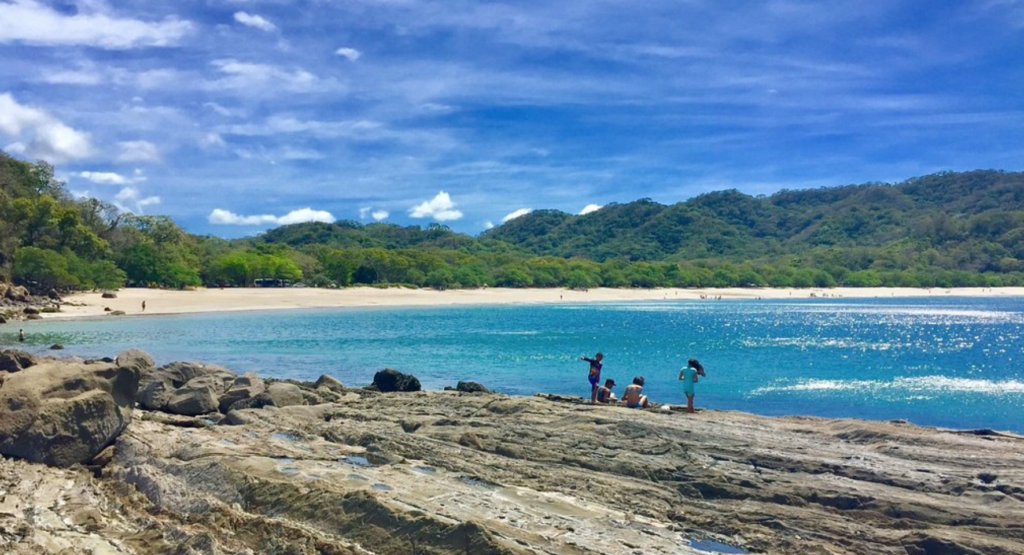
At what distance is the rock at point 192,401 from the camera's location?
53.2ft

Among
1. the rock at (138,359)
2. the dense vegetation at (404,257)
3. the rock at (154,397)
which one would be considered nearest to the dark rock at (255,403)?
the rock at (154,397)

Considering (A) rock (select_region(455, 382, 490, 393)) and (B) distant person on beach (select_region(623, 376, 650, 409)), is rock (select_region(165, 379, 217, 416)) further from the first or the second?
(B) distant person on beach (select_region(623, 376, 650, 409))

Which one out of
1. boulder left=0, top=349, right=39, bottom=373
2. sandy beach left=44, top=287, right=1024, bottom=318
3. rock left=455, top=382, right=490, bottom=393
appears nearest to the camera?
boulder left=0, top=349, right=39, bottom=373

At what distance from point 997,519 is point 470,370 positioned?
73.4 ft

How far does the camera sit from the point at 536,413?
1467 centimetres

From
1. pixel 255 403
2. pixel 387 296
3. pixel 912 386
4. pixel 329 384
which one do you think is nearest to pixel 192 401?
pixel 255 403

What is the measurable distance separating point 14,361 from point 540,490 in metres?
12.3

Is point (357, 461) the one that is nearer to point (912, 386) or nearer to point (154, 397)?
point (154, 397)

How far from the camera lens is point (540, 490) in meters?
9.91

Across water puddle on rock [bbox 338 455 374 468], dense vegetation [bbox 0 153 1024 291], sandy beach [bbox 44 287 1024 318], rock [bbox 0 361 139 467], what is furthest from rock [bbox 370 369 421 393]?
dense vegetation [bbox 0 153 1024 291]

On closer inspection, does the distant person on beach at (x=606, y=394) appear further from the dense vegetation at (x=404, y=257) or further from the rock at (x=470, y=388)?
the dense vegetation at (x=404, y=257)

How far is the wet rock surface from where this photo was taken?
8062 millimetres

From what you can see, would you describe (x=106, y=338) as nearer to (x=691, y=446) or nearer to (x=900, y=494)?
(x=691, y=446)

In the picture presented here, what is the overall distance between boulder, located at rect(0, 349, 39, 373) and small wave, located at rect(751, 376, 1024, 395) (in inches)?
811
